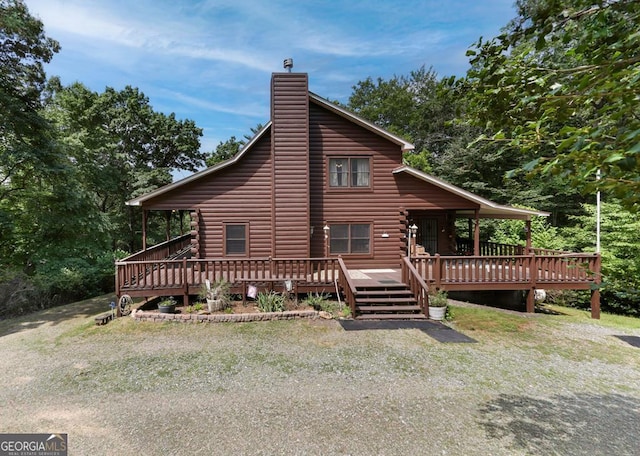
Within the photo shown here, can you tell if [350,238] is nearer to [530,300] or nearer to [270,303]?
[270,303]

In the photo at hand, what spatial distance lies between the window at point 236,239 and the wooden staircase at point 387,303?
529 cm

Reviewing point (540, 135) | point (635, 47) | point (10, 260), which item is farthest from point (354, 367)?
point (10, 260)

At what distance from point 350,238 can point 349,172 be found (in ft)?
9.14

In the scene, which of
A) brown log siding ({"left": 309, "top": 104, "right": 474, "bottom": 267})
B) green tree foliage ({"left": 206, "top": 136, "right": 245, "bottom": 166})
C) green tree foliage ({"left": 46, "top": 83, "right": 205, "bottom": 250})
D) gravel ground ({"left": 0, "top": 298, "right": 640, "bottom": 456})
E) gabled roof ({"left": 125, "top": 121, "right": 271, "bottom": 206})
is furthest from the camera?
green tree foliage ({"left": 206, "top": 136, "right": 245, "bottom": 166})

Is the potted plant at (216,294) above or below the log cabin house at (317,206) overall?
below

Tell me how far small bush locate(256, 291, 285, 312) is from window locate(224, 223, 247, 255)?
3.33m

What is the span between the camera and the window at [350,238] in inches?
504

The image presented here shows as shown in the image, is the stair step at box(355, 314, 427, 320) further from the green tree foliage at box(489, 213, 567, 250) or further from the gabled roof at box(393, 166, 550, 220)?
the green tree foliage at box(489, 213, 567, 250)

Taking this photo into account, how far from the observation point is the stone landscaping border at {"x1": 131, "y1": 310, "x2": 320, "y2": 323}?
8.83m

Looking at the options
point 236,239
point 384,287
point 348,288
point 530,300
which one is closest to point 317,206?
point 236,239

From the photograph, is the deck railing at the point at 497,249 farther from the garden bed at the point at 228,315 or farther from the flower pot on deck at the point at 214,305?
the flower pot on deck at the point at 214,305

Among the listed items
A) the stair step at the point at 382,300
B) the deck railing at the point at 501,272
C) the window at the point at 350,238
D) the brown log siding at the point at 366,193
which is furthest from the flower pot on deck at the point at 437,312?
the window at the point at 350,238

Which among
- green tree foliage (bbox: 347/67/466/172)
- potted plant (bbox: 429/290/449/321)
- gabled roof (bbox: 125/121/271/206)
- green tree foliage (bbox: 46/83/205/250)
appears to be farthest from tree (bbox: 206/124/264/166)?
potted plant (bbox: 429/290/449/321)

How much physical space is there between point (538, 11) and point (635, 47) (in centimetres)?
73
